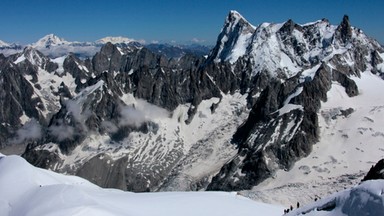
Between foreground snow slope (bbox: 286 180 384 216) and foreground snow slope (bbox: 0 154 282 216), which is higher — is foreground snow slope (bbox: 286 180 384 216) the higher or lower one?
the higher one

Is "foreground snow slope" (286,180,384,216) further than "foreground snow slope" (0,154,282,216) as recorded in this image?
No

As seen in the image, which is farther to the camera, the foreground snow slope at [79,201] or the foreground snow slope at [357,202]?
the foreground snow slope at [79,201]

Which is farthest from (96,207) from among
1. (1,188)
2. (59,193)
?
(1,188)

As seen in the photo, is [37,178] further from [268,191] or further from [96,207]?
[268,191]

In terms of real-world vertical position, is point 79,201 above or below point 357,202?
below

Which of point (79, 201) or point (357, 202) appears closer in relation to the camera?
point (357, 202)
